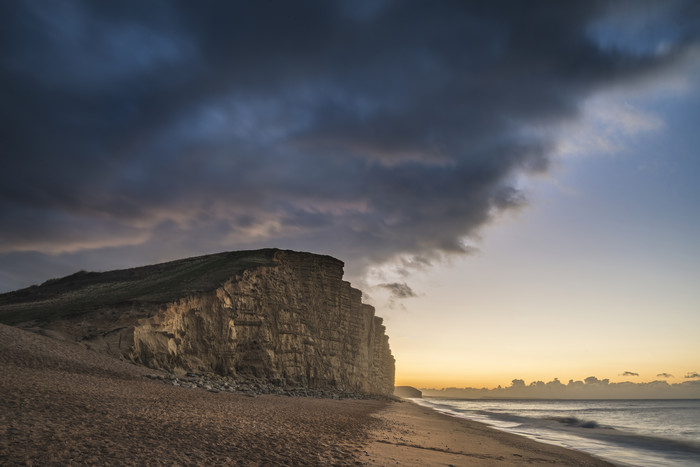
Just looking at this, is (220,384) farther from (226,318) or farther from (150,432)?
(150,432)

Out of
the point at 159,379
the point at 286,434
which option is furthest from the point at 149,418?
the point at 159,379

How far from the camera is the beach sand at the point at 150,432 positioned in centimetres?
588

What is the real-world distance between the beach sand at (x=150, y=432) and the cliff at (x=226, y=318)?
8.81 m

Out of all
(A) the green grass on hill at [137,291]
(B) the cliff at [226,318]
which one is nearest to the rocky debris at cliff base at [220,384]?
(B) the cliff at [226,318]

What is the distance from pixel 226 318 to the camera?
31.5m

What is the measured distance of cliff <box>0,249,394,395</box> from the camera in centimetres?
2386

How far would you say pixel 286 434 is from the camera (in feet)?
31.8

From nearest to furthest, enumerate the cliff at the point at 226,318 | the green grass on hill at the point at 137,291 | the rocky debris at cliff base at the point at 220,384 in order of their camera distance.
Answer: the rocky debris at cliff base at the point at 220,384
the cliff at the point at 226,318
the green grass on hill at the point at 137,291

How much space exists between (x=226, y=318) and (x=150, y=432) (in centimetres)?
2524

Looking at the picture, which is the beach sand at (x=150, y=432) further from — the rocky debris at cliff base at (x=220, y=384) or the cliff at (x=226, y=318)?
the cliff at (x=226, y=318)

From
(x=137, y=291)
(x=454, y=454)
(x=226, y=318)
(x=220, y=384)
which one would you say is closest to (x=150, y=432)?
(x=454, y=454)

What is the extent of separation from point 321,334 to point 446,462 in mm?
39558

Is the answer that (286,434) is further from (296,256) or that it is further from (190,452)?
(296,256)

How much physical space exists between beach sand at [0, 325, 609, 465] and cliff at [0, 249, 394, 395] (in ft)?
28.9
